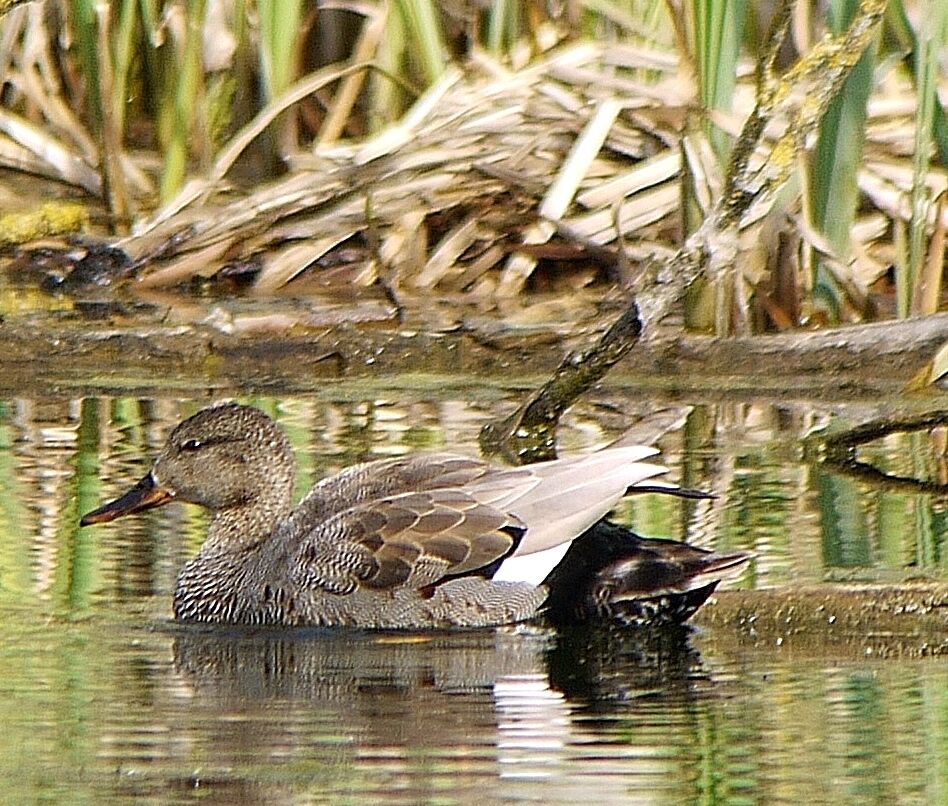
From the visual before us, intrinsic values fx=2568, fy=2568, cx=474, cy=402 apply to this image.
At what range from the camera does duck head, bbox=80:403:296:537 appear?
5551 mm

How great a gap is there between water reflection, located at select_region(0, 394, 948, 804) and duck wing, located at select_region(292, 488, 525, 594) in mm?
122

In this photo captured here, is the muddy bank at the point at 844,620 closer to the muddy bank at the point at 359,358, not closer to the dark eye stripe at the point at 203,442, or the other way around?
the dark eye stripe at the point at 203,442

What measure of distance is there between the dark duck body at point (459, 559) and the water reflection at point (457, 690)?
0.07m

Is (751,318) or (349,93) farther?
(349,93)

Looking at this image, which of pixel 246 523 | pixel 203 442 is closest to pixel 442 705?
pixel 246 523

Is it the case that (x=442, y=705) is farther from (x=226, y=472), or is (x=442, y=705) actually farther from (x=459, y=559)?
(x=226, y=472)

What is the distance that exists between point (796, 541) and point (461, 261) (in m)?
3.86

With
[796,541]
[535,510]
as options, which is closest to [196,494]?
[535,510]

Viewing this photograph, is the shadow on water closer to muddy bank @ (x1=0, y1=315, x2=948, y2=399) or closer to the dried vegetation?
muddy bank @ (x1=0, y1=315, x2=948, y2=399)

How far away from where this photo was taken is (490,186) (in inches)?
367

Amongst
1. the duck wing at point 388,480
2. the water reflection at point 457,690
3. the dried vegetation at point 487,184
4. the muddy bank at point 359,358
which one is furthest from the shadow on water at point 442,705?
the dried vegetation at point 487,184

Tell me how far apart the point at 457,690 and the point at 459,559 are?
0.58 m

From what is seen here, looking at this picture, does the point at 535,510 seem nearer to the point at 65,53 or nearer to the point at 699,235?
the point at 699,235

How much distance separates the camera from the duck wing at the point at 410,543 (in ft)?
16.5
